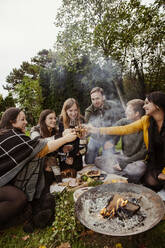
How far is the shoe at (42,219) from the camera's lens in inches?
94.7

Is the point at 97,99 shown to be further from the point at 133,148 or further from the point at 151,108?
the point at 151,108

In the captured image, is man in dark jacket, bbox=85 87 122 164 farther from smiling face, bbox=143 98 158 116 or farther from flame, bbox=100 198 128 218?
flame, bbox=100 198 128 218

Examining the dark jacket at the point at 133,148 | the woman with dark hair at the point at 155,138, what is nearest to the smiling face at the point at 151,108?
the woman with dark hair at the point at 155,138

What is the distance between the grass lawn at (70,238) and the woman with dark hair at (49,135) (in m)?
1.15

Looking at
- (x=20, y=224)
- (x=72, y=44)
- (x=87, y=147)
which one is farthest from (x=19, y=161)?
(x=72, y=44)

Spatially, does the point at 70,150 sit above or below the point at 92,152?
above

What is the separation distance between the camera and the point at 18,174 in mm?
2664

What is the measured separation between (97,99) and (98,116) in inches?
20.2

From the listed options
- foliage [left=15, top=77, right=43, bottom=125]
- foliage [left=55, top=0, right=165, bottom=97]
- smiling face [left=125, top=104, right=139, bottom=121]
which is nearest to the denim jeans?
smiling face [left=125, top=104, right=139, bottom=121]

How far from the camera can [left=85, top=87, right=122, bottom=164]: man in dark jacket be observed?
4.69 metres

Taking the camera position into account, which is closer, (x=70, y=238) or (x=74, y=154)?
(x=70, y=238)

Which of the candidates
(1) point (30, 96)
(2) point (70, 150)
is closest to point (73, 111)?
(2) point (70, 150)

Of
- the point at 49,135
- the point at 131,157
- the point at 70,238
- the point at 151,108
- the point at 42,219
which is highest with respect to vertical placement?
the point at 151,108

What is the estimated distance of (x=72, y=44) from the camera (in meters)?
9.42
